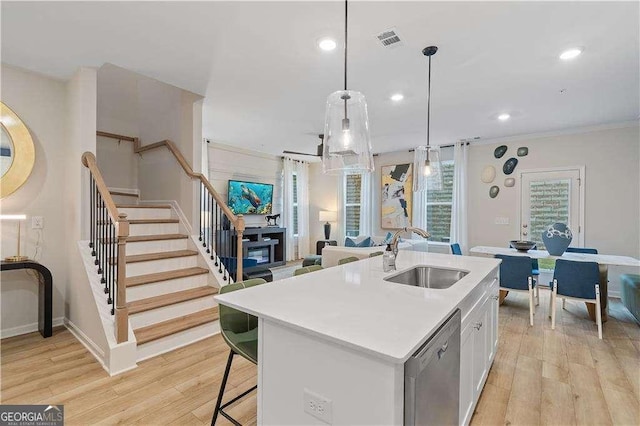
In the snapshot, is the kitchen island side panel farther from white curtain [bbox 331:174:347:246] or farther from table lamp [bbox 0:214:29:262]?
white curtain [bbox 331:174:347:246]

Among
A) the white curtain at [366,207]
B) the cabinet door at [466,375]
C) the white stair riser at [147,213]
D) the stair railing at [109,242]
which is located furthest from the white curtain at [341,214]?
the cabinet door at [466,375]

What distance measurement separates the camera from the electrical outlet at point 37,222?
3172mm

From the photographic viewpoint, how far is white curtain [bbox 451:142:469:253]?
6.02m

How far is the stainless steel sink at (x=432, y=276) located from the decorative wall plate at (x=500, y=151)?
14.3ft

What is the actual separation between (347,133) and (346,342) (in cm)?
136

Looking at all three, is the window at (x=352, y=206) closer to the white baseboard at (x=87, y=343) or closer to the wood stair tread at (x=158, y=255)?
the wood stair tread at (x=158, y=255)

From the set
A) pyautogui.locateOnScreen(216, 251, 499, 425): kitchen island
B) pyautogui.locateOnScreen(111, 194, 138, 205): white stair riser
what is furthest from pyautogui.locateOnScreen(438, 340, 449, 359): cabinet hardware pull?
pyautogui.locateOnScreen(111, 194, 138, 205): white stair riser

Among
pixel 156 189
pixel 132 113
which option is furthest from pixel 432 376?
pixel 132 113

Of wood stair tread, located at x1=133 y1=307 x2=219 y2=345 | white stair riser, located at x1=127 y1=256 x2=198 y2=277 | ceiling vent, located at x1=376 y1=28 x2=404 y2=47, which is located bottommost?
wood stair tread, located at x1=133 y1=307 x2=219 y2=345

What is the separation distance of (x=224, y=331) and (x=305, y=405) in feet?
2.47

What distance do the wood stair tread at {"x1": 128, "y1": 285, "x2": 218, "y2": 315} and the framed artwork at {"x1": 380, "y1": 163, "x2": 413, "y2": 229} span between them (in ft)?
15.0

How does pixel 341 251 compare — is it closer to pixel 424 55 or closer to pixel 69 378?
pixel 424 55

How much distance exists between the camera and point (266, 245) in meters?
6.89

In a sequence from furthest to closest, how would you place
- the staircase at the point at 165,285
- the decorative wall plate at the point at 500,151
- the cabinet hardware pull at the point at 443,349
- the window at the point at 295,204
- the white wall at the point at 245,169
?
the window at the point at 295,204, the white wall at the point at 245,169, the decorative wall plate at the point at 500,151, the staircase at the point at 165,285, the cabinet hardware pull at the point at 443,349
